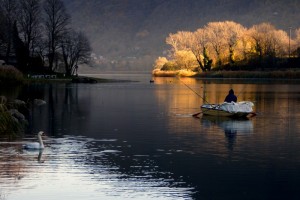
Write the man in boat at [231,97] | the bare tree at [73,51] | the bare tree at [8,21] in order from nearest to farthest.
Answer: the man in boat at [231,97] < the bare tree at [8,21] < the bare tree at [73,51]

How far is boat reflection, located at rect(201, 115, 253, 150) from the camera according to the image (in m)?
40.9

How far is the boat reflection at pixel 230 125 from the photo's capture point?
4094 cm

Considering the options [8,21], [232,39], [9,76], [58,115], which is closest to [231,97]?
[58,115]

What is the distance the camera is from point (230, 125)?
47.7 metres

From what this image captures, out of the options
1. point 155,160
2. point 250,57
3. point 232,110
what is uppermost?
point 250,57

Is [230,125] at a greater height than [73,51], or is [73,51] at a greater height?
[73,51]

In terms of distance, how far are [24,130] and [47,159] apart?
12.3m

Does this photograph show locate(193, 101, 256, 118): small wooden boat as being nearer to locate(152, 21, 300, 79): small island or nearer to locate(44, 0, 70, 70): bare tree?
locate(44, 0, 70, 70): bare tree

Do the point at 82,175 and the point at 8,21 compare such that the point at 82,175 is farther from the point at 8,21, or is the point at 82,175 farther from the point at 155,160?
the point at 8,21

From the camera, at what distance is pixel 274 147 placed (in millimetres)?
35344

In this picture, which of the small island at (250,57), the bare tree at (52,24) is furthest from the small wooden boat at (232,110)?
the small island at (250,57)

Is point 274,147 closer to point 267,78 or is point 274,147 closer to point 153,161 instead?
point 153,161

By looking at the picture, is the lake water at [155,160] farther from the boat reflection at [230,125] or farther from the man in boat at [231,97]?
the man in boat at [231,97]

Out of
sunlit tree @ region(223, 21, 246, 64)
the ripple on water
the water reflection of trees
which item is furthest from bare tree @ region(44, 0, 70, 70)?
the ripple on water
